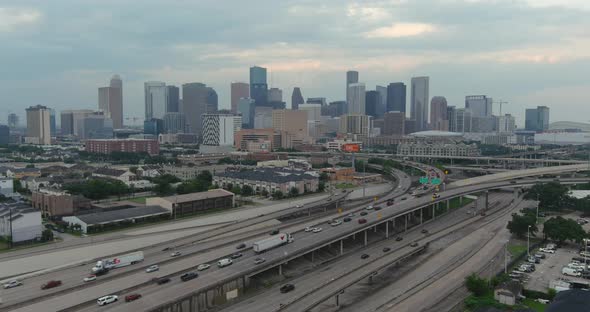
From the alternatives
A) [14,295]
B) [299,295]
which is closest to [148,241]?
[14,295]

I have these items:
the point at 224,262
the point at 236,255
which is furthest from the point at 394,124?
the point at 224,262

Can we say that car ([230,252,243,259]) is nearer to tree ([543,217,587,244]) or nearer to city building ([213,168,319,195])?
tree ([543,217,587,244])

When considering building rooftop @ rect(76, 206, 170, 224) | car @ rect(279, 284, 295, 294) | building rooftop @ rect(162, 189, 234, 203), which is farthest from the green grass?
building rooftop @ rect(162, 189, 234, 203)

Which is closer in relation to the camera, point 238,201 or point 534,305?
point 534,305

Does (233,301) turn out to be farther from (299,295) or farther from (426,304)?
(426,304)

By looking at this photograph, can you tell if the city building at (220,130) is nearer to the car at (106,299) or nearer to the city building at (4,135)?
the city building at (4,135)

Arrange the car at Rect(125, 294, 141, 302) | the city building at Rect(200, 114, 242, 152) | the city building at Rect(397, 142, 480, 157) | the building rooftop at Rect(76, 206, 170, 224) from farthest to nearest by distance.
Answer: the city building at Rect(200, 114, 242, 152) < the city building at Rect(397, 142, 480, 157) < the building rooftop at Rect(76, 206, 170, 224) < the car at Rect(125, 294, 141, 302)

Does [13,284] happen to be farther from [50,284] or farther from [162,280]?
[162,280]
